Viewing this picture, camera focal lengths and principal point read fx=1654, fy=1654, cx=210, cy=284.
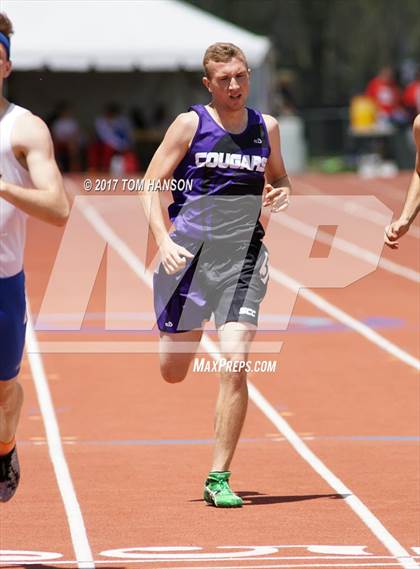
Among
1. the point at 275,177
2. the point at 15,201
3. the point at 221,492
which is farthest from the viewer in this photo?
the point at 275,177

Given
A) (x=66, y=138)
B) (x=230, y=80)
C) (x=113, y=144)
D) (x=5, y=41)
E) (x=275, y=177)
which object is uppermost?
(x=66, y=138)

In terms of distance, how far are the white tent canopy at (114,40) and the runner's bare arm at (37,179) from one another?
27.8 m

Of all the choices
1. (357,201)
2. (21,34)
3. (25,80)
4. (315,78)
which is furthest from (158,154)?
(315,78)

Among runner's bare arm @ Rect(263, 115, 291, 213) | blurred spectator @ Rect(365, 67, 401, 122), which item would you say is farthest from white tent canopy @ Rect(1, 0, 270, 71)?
runner's bare arm @ Rect(263, 115, 291, 213)

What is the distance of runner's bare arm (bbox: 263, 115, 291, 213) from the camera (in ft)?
26.2

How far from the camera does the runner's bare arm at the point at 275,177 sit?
800 cm

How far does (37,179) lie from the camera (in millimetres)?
6039

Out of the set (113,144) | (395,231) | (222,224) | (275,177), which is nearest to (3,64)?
(222,224)

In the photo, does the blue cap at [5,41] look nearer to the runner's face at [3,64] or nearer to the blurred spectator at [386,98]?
the runner's face at [3,64]

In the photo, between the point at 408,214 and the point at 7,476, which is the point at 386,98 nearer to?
the point at 408,214

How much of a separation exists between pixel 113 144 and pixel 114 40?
9.66 ft

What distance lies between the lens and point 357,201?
30047mm

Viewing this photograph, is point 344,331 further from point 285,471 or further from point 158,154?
point 158,154

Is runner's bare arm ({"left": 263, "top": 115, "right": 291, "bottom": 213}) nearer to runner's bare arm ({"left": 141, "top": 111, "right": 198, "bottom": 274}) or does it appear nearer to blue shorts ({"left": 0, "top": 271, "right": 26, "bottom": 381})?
runner's bare arm ({"left": 141, "top": 111, "right": 198, "bottom": 274})
